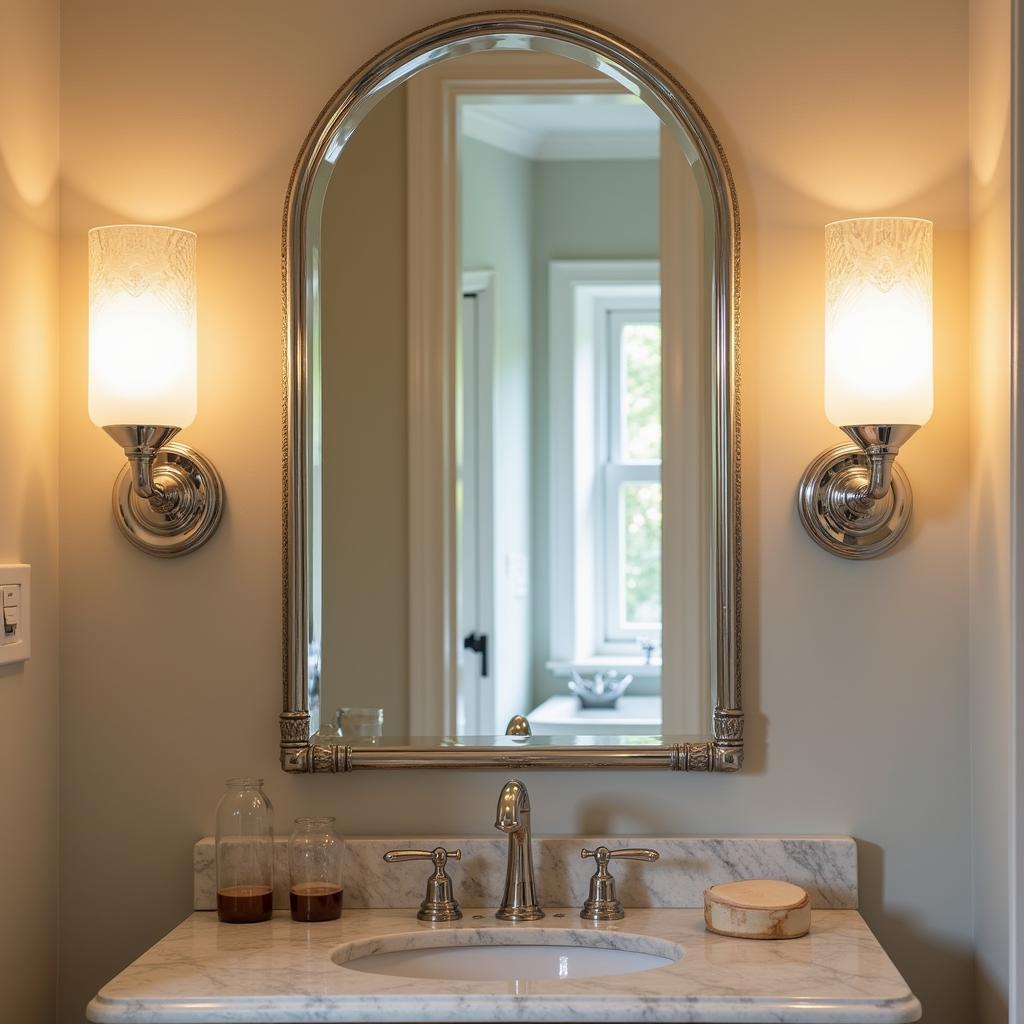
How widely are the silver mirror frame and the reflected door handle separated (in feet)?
0.43

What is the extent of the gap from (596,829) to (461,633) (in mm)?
317

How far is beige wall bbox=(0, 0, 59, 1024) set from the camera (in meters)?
1.49

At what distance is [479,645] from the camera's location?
5.76 ft

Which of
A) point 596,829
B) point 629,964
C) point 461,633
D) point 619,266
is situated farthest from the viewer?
point 619,266

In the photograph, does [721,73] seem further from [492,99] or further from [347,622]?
[347,622]

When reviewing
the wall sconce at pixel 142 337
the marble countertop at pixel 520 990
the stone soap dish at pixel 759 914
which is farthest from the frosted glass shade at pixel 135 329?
the stone soap dish at pixel 759 914

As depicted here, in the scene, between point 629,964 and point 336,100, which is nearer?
point 629,964

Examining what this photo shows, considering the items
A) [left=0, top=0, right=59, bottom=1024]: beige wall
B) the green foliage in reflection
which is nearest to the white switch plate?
[left=0, top=0, right=59, bottom=1024]: beige wall

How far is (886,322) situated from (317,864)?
2.99 feet

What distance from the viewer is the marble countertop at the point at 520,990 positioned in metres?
1.24

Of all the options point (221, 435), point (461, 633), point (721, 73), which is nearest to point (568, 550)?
point (461, 633)

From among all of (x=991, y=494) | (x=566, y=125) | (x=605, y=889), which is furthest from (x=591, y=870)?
(x=566, y=125)

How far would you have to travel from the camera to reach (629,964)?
4.73 feet

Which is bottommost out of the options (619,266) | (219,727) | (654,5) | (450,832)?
(450,832)
